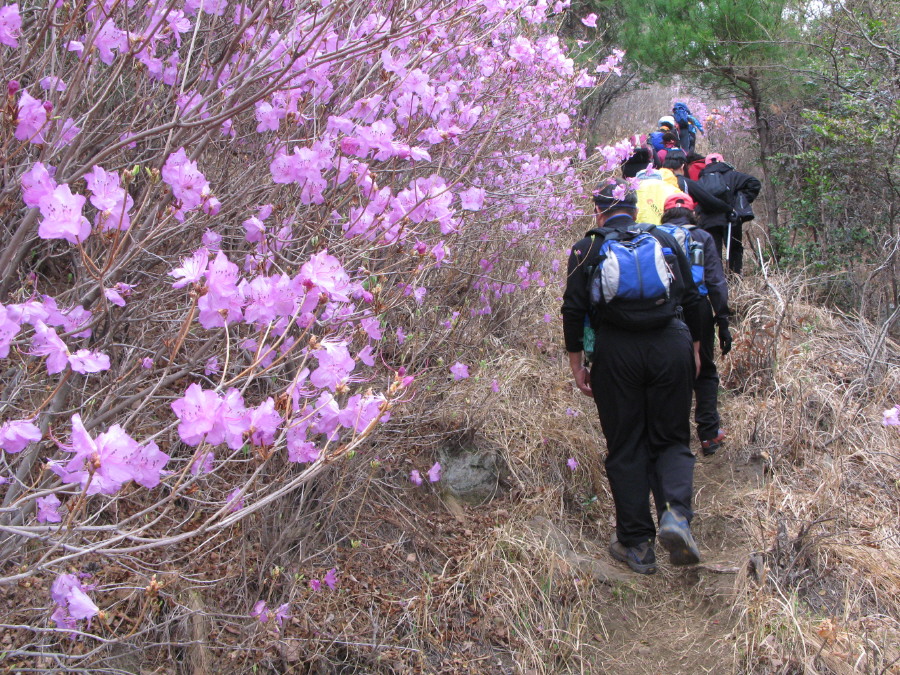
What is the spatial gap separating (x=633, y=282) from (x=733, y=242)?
388cm

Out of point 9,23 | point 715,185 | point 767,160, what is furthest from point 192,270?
point 767,160

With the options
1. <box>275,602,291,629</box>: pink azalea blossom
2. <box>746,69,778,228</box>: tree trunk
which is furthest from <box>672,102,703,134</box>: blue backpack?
<box>275,602,291,629</box>: pink azalea blossom

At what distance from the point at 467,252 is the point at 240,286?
9.90ft

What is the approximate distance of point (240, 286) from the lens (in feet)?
5.66

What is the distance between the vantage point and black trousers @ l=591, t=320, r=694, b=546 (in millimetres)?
3369

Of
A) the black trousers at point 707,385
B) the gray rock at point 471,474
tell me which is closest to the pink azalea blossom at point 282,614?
the gray rock at point 471,474

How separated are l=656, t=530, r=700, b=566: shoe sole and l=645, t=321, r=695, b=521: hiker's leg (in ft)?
0.45

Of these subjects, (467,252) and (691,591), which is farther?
(467,252)

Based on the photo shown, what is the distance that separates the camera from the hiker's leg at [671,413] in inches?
132

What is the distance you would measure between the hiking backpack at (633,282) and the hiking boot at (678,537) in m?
0.84

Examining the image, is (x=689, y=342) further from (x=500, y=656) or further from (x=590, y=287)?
(x=500, y=656)

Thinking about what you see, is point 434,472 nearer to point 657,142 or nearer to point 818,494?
point 818,494

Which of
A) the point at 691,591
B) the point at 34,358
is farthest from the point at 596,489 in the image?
the point at 34,358

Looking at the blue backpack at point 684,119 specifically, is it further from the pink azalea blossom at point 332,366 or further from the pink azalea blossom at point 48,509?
the pink azalea blossom at point 48,509
